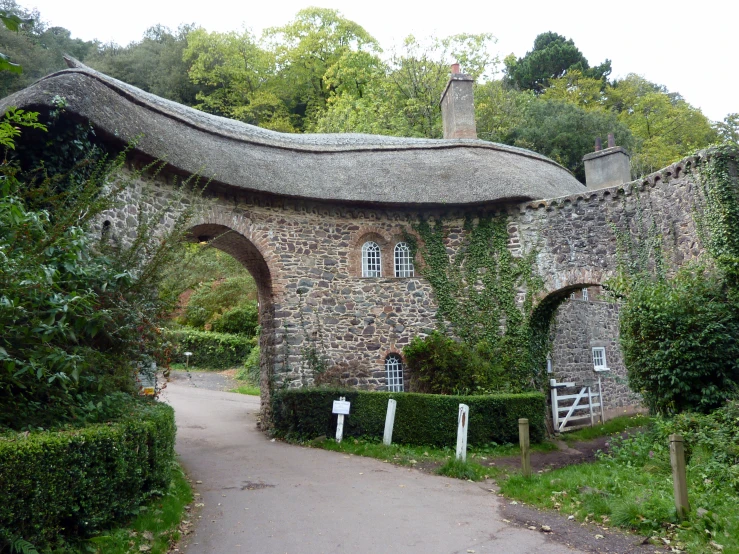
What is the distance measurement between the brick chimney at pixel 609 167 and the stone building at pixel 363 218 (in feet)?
0.13

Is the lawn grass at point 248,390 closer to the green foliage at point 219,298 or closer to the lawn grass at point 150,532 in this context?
the green foliage at point 219,298

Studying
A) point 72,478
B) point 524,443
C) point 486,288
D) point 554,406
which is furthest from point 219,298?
point 72,478

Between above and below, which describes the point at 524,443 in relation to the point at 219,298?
below

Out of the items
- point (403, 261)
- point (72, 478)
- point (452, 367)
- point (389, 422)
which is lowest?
point (389, 422)

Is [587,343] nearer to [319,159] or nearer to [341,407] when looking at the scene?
[341,407]

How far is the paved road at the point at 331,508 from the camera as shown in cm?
540

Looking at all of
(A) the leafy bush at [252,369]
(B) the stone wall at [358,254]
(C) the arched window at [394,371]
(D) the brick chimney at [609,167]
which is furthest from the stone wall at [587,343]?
(A) the leafy bush at [252,369]

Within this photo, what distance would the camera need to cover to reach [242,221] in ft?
39.3

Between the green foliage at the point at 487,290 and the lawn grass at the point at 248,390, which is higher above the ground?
the green foliage at the point at 487,290

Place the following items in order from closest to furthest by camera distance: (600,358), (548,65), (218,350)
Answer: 1. (600,358)
2. (218,350)
3. (548,65)

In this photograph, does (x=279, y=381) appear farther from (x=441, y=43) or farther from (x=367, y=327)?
(x=441, y=43)

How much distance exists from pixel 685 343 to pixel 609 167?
6911 mm

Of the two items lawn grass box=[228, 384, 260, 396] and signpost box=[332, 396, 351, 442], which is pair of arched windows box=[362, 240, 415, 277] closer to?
signpost box=[332, 396, 351, 442]

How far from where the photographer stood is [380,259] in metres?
13.8
